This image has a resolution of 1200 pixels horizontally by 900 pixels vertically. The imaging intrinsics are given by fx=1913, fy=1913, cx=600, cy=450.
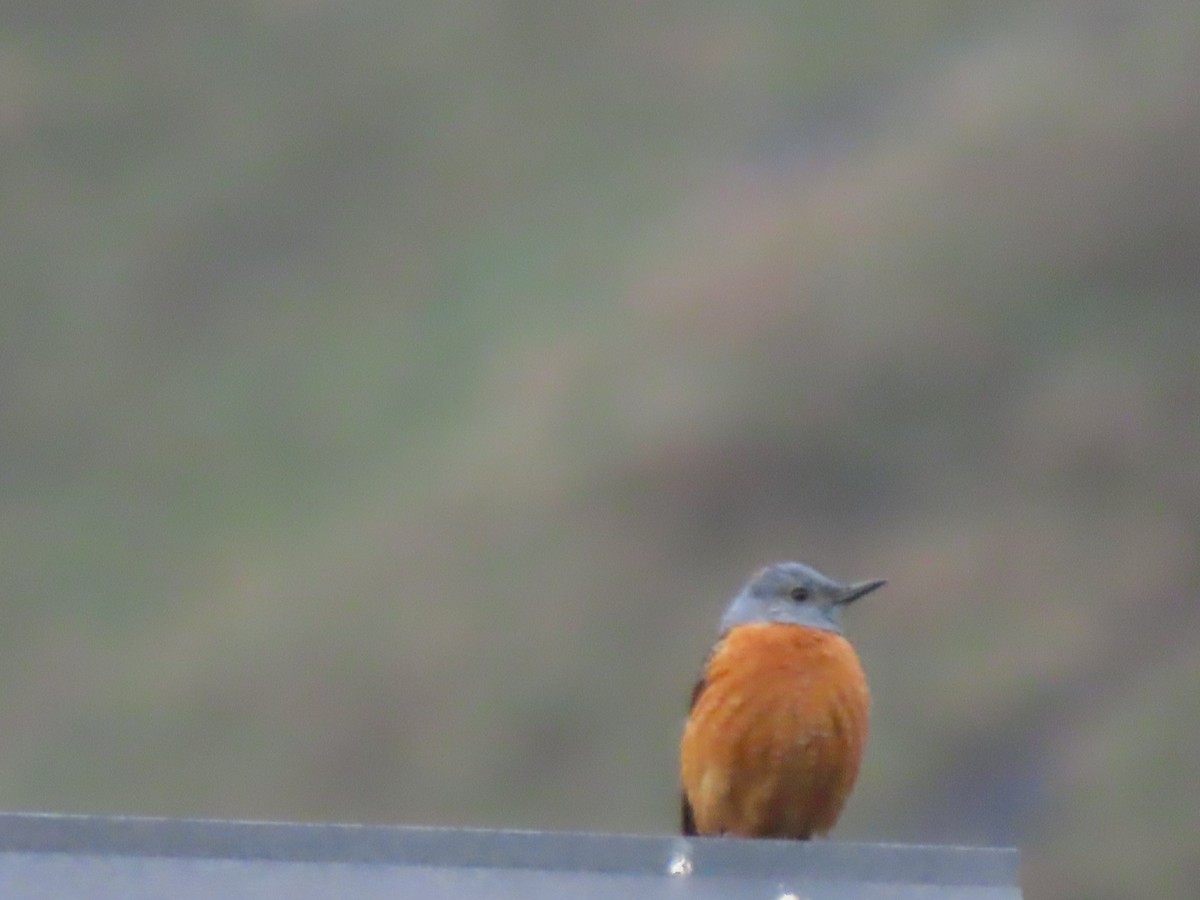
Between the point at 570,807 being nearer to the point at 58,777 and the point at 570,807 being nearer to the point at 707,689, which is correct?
the point at 58,777

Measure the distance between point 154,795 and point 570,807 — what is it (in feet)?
4.27

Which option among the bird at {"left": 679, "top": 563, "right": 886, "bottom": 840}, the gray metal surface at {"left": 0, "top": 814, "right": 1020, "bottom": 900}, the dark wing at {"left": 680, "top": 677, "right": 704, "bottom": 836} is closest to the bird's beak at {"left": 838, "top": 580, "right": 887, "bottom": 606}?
the bird at {"left": 679, "top": 563, "right": 886, "bottom": 840}

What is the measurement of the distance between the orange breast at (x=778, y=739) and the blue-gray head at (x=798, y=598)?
0.14m

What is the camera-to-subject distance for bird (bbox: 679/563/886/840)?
3.38m

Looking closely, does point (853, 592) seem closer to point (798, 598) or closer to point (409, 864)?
point (798, 598)

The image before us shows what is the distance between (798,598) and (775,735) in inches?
15.6

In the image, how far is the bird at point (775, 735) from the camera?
338 cm

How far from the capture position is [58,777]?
595 centimetres

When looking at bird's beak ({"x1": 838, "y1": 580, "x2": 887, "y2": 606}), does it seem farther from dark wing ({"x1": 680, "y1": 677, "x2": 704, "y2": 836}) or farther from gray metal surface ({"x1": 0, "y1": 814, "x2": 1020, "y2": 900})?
gray metal surface ({"x1": 0, "y1": 814, "x2": 1020, "y2": 900})

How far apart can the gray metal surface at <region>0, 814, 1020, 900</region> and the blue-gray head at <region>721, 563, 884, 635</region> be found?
168 centimetres

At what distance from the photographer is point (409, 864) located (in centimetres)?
197

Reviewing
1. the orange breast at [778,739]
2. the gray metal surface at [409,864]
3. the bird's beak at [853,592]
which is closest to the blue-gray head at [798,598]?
the bird's beak at [853,592]

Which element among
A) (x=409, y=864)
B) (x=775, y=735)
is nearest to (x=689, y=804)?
(x=775, y=735)

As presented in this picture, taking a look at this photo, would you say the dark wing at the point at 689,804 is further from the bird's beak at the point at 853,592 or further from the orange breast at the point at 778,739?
the bird's beak at the point at 853,592
